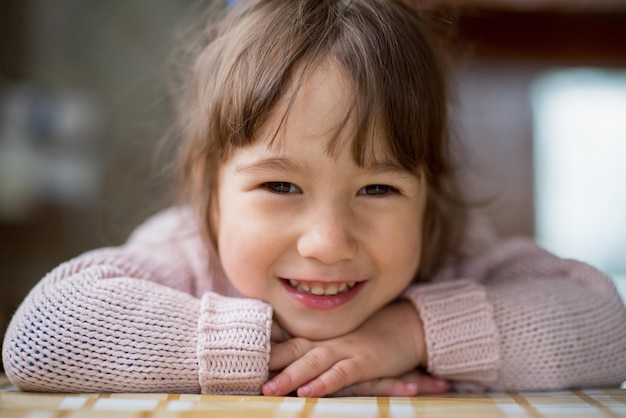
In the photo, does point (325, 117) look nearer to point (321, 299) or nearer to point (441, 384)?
point (321, 299)

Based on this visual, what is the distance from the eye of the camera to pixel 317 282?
79 centimetres

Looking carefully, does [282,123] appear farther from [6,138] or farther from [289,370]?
[6,138]

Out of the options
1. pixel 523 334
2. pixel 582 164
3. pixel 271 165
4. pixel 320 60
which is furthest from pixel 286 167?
pixel 582 164

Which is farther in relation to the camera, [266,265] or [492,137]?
[492,137]

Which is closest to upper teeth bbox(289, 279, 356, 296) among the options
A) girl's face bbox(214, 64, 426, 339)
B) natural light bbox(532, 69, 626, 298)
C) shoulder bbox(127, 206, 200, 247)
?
girl's face bbox(214, 64, 426, 339)

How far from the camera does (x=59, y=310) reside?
75 centimetres

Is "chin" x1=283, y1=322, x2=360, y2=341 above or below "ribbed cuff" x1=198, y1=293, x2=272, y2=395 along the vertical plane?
above

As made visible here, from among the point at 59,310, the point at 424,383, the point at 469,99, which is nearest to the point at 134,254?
the point at 59,310

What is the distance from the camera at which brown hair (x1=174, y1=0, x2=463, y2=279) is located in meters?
0.75

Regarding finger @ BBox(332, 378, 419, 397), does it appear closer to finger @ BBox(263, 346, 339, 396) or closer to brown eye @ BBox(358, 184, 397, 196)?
finger @ BBox(263, 346, 339, 396)

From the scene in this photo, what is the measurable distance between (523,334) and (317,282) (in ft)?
0.81

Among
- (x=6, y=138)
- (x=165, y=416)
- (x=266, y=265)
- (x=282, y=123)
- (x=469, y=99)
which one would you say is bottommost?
(x=165, y=416)

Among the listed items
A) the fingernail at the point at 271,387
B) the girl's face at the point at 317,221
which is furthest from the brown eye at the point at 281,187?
the fingernail at the point at 271,387

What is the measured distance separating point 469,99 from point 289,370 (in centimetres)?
150
